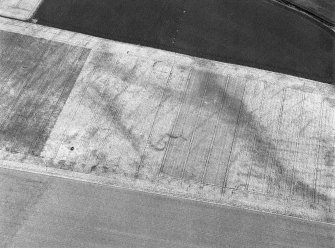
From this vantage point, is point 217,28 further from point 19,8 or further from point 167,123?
point 19,8

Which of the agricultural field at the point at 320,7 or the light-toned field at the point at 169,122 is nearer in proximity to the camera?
the light-toned field at the point at 169,122

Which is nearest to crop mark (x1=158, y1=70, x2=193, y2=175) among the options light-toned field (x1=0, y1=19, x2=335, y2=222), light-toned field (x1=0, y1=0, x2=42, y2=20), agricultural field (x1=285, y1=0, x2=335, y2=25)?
light-toned field (x1=0, y1=19, x2=335, y2=222)

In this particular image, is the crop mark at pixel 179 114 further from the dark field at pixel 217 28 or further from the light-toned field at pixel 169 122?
the dark field at pixel 217 28

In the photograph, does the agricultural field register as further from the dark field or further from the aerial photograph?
the dark field

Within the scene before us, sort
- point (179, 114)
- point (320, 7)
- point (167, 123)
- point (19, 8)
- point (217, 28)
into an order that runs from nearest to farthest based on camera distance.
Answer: point (167, 123) < point (179, 114) < point (217, 28) < point (19, 8) < point (320, 7)

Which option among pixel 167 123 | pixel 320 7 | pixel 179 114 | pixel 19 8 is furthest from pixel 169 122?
pixel 320 7

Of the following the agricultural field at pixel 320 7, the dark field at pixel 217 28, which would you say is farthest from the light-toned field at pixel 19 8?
the agricultural field at pixel 320 7

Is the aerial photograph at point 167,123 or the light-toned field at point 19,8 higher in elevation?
the light-toned field at point 19,8
